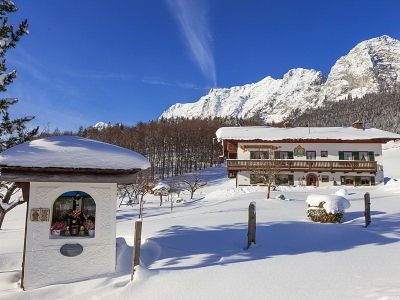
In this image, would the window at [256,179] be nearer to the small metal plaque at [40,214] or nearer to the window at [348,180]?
the window at [348,180]

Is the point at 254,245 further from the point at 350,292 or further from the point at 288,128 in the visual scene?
the point at 288,128

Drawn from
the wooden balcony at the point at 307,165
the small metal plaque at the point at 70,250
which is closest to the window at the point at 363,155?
the wooden balcony at the point at 307,165

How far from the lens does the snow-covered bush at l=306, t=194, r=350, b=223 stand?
53.8ft

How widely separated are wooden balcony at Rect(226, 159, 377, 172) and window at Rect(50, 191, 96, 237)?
31658 mm

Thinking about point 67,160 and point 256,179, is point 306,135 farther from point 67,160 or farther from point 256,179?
point 67,160

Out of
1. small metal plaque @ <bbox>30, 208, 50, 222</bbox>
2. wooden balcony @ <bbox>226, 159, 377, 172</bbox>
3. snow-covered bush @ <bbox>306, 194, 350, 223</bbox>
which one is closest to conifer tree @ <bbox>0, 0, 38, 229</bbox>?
small metal plaque @ <bbox>30, 208, 50, 222</bbox>

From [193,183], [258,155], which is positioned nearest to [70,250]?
[258,155]

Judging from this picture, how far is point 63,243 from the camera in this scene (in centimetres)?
1002

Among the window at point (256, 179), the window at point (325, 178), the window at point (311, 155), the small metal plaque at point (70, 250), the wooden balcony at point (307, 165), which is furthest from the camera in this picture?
→ the window at point (311, 155)

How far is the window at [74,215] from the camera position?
10047 mm

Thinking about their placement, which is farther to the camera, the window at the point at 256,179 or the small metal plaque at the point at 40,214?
the window at the point at 256,179

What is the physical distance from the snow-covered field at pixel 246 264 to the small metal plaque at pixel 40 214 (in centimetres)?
179

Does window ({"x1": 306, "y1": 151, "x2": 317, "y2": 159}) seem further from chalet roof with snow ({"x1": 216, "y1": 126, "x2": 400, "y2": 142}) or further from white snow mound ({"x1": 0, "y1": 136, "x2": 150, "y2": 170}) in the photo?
white snow mound ({"x1": 0, "y1": 136, "x2": 150, "y2": 170})

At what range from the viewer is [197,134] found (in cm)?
9831
